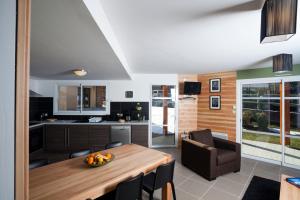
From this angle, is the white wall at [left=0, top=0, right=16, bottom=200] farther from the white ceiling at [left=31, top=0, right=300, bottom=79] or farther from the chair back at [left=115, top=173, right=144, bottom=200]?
the chair back at [left=115, top=173, right=144, bottom=200]

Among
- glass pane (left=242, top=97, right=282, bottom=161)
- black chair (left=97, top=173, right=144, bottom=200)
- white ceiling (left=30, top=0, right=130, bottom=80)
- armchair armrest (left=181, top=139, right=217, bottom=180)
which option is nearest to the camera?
white ceiling (left=30, top=0, right=130, bottom=80)

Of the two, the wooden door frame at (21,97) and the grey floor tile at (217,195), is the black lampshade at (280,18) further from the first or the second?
the grey floor tile at (217,195)

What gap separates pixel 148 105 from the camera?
4812mm

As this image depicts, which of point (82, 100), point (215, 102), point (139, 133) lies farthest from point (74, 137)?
point (215, 102)

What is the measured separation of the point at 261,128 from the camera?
4.05 metres

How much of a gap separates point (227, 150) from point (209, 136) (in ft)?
1.63

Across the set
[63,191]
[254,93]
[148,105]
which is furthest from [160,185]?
[254,93]

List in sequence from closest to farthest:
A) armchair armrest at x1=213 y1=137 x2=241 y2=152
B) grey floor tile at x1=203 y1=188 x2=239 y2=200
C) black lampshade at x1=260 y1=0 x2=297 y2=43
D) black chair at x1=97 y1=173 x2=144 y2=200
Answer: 1. black lampshade at x1=260 y1=0 x2=297 y2=43
2. black chair at x1=97 y1=173 x2=144 y2=200
3. grey floor tile at x1=203 y1=188 x2=239 y2=200
4. armchair armrest at x1=213 y1=137 x2=241 y2=152

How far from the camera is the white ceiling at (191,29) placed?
1379 millimetres

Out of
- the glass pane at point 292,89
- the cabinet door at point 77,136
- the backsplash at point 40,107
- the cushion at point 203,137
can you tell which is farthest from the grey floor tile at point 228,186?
the backsplash at point 40,107

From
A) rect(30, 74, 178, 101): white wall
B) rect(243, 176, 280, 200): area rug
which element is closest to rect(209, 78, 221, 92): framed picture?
rect(30, 74, 178, 101): white wall

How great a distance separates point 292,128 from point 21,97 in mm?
5127

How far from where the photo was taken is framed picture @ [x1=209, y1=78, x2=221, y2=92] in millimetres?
4472

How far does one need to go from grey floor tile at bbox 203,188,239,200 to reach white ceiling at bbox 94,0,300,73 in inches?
97.4
